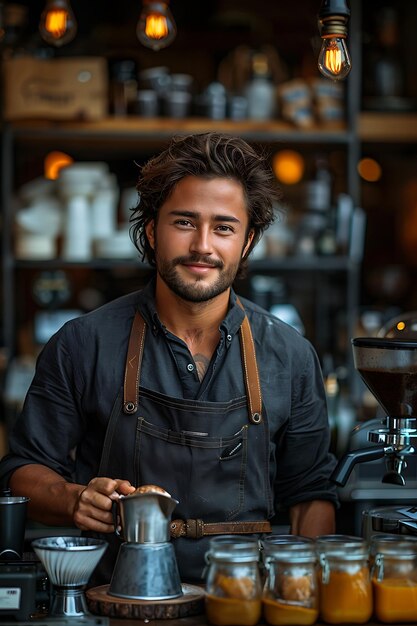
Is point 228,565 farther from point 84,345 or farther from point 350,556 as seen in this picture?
point 84,345

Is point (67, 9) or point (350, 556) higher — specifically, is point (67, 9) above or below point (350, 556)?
above

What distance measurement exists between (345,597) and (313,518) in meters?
0.76

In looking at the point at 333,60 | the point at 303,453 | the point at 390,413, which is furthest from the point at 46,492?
the point at 333,60

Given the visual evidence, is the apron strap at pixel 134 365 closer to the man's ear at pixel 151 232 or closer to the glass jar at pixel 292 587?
the man's ear at pixel 151 232

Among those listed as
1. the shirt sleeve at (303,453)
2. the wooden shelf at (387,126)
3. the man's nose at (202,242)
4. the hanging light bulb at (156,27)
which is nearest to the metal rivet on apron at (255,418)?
the shirt sleeve at (303,453)

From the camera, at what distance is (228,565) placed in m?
1.91

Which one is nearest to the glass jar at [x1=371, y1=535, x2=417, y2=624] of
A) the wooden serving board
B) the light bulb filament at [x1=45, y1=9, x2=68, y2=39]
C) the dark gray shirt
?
the wooden serving board

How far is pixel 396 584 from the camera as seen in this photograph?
1956 millimetres

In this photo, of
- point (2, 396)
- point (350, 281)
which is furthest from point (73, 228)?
point (350, 281)

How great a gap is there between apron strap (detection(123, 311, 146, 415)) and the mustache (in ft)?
0.73

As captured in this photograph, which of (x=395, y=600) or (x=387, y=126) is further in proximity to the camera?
(x=387, y=126)

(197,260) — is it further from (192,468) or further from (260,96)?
(260,96)

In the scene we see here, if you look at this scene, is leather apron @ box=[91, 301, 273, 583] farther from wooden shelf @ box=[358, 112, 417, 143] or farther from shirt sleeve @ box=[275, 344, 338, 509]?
wooden shelf @ box=[358, 112, 417, 143]

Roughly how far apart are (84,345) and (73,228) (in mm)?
1882
